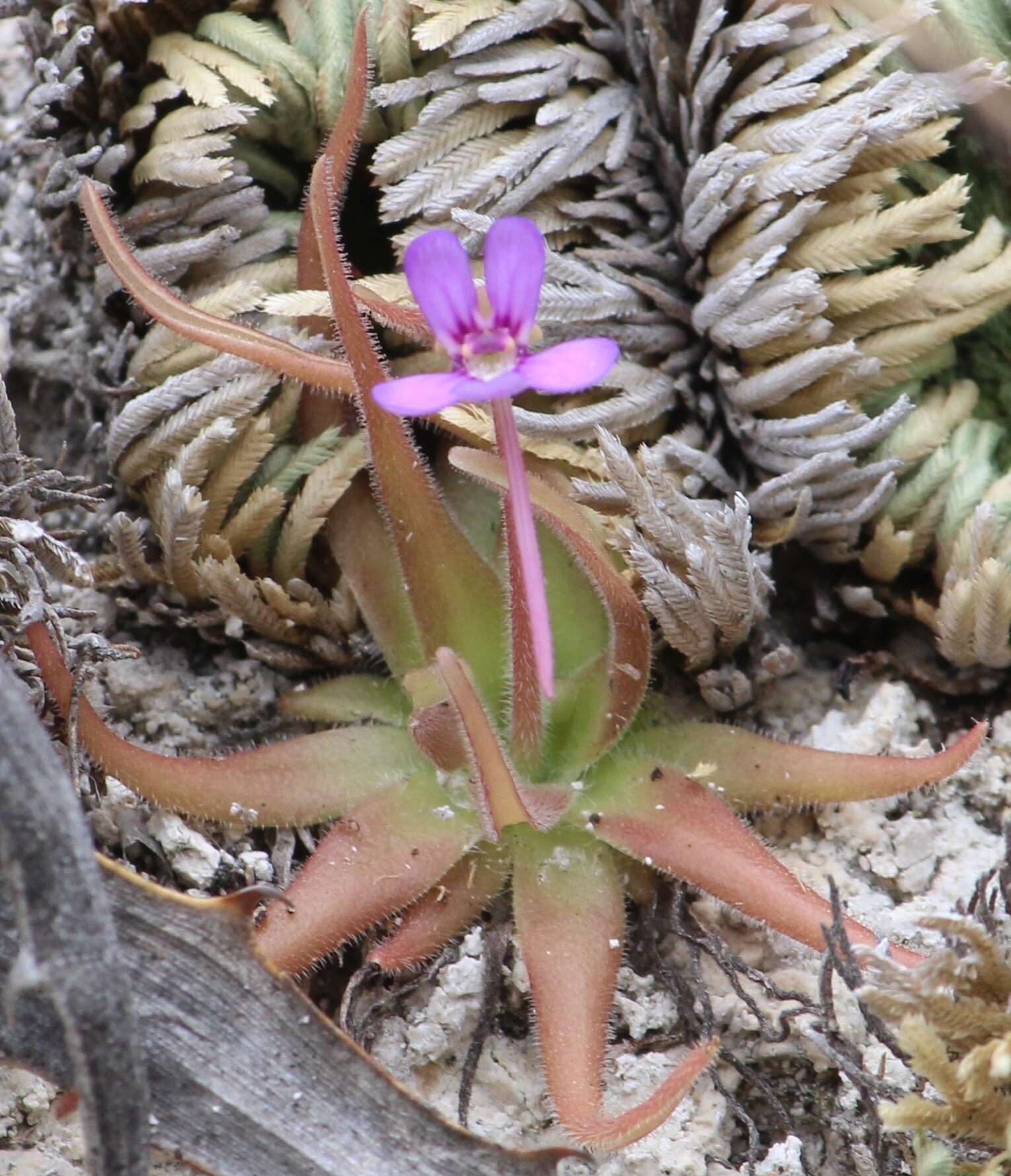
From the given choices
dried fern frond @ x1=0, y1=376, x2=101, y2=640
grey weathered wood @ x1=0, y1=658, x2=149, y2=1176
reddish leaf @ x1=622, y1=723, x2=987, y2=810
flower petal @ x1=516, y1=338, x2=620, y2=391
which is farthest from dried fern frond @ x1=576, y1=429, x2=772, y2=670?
grey weathered wood @ x1=0, y1=658, x2=149, y2=1176

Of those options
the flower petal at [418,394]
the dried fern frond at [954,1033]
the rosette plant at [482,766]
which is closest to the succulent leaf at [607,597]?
the rosette plant at [482,766]

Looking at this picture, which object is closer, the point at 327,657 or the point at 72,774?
the point at 72,774

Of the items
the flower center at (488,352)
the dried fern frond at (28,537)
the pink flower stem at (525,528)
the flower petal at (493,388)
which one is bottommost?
the dried fern frond at (28,537)

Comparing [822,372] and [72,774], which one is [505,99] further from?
[72,774]

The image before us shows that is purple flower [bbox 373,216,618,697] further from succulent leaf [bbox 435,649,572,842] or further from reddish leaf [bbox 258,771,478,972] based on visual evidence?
reddish leaf [bbox 258,771,478,972]

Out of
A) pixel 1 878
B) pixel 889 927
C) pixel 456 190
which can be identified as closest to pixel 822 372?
pixel 456 190

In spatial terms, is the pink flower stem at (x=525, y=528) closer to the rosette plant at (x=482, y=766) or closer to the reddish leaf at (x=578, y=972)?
the rosette plant at (x=482, y=766)
